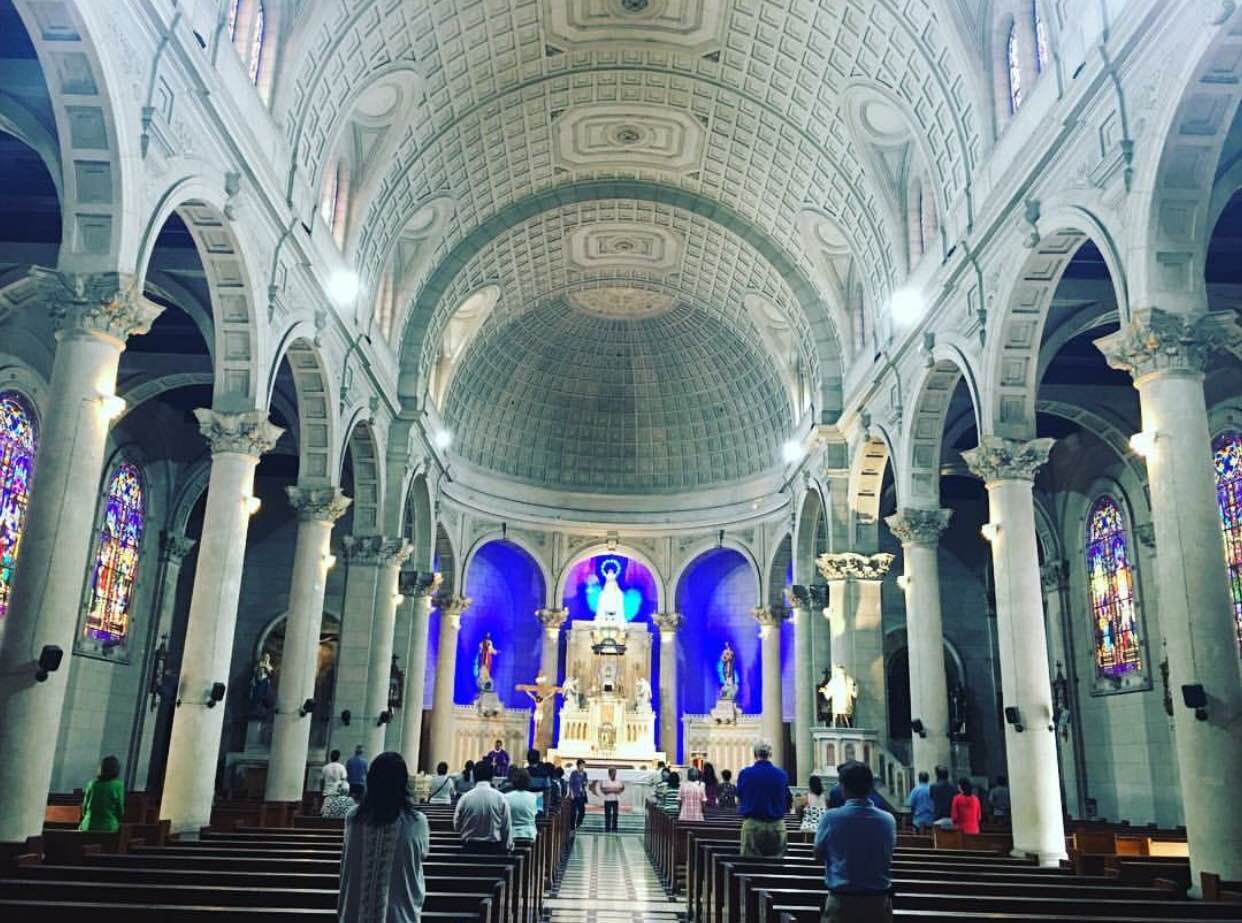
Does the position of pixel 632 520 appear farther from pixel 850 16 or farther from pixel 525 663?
pixel 850 16

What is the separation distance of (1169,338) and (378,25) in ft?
53.3

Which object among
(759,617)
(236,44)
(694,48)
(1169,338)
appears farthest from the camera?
(759,617)

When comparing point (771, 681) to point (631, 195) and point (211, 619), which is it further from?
point (211, 619)

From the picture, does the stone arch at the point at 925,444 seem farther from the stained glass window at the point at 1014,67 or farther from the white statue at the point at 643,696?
the white statue at the point at 643,696

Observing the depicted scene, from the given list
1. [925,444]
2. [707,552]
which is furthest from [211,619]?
[707,552]

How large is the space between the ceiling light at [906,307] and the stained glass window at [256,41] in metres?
14.0

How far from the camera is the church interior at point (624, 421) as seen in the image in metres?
12.6

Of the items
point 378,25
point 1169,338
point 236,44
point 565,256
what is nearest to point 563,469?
point 565,256

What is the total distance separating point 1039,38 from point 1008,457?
7.17 metres

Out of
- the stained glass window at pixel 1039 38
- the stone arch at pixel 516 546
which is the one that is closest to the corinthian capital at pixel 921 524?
the stained glass window at pixel 1039 38

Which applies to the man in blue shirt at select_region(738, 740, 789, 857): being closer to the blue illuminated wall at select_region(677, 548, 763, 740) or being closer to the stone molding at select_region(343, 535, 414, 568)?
the stone molding at select_region(343, 535, 414, 568)

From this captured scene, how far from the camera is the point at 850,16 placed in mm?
22016

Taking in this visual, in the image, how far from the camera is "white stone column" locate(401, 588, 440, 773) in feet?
108

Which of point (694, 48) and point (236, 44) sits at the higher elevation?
point (694, 48)
